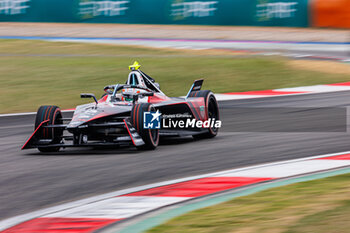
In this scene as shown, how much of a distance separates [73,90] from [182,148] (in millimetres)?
7520

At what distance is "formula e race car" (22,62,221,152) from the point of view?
8.27m

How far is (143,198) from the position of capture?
583 centimetres

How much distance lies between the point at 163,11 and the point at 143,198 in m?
23.4

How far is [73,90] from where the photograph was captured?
15727 mm

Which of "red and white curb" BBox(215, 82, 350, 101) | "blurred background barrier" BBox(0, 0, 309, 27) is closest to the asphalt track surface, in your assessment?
"red and white curb" BBox(215, 82, 350, 101)

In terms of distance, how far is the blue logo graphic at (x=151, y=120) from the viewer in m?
8.25

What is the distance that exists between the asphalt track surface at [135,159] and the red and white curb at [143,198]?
0.78 feet

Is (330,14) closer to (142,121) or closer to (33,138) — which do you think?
(142,121)

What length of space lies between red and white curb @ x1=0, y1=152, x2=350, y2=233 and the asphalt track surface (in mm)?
238

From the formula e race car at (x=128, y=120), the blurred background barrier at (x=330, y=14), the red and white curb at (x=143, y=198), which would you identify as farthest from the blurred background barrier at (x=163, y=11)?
the red and white curb at (x=143, y=198)

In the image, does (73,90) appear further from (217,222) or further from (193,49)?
(217,222)

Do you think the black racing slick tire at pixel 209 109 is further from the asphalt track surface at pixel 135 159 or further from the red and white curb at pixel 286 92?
the red and white curb at pixel 286 92

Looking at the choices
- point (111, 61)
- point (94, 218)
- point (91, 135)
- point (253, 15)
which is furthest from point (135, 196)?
point (253, 15)

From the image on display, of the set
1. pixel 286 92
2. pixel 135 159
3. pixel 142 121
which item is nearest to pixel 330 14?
pixel 286 92
